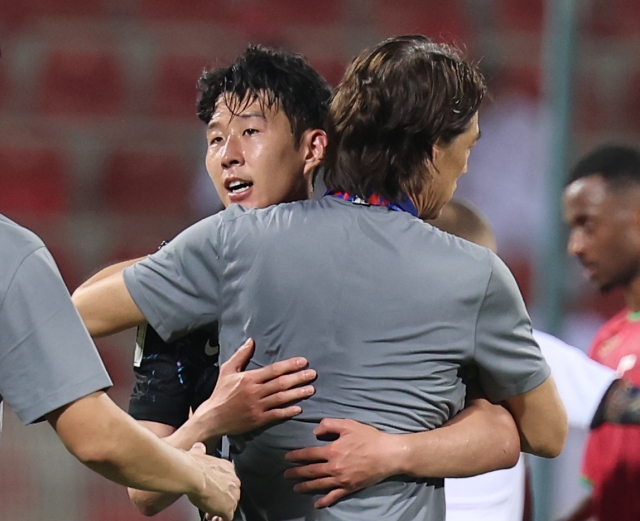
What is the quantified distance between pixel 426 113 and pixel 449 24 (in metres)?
2.33

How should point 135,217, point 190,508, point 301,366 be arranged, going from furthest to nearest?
1. point 135,217
2. point 190,508
3. point 301,366

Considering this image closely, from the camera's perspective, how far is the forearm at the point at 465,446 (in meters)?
1.07

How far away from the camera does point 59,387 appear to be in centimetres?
95

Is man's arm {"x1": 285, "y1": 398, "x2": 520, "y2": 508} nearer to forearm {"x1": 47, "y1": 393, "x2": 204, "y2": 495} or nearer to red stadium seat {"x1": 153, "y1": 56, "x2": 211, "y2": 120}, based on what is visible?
forearm {"x1": 47, "y1": 393, "x2": 204, "y2": 495}

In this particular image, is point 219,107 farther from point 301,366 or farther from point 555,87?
point 555,87

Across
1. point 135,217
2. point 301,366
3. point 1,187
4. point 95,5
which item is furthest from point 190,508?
point 301,366

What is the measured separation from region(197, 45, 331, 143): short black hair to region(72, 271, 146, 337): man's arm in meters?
0.31

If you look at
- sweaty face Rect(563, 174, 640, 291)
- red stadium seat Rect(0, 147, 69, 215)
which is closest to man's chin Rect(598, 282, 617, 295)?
sweaty face Rect(563, 174, 640, 291)

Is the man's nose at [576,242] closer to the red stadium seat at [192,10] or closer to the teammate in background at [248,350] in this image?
the teammate in background at [248,350]

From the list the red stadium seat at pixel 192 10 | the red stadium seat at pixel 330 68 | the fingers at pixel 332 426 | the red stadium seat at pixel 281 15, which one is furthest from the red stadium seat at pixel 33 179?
the fingers at pixel 332 426

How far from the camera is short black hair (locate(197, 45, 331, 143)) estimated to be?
135cm

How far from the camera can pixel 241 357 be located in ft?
3.56

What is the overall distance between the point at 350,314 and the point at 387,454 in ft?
0.44

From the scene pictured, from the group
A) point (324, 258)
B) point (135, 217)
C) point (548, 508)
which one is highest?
point (324, 258)
